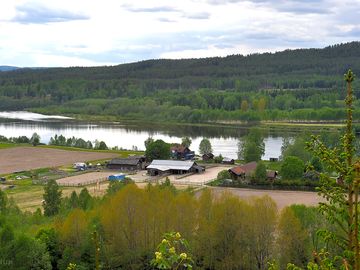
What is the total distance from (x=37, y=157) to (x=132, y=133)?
2325 cm

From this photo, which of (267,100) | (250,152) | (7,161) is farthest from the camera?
(267,100)

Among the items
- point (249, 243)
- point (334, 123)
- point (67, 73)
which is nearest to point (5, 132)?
point (334, 123)

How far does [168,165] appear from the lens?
40.5 metres

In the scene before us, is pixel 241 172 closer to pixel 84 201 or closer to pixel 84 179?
pixel 84 179

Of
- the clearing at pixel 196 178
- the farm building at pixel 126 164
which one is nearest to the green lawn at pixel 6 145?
the farm building at pixel 126 164

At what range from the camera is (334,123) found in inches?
3209

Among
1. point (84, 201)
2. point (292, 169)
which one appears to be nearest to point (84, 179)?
point (292, 169)

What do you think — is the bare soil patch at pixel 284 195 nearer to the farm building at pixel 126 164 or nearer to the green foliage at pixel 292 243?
the farm building at pixel 126 164

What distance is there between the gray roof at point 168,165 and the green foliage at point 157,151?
2.23 meters

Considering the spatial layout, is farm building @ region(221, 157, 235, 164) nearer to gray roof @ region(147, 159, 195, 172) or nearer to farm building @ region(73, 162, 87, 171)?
gray roof @ region(147, 159, 195, 172)

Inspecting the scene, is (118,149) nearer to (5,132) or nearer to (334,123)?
(5,132)

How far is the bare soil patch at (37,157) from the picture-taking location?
43.7 metres

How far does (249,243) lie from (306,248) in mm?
1830

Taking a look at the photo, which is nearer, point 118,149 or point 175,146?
point 175,146
